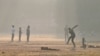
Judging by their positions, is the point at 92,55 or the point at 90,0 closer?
the point at 92,55

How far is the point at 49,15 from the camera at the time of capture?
38219mm

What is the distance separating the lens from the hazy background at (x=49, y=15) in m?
37.5

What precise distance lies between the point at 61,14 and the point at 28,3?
4049mm

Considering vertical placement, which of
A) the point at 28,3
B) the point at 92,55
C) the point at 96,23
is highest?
the point at 28,3

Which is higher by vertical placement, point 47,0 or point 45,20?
point 47,0

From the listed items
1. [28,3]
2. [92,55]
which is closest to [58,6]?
[28,3]

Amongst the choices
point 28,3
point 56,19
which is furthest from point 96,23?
point 28,3

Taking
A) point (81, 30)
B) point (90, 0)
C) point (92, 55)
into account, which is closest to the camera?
point (92, 55)

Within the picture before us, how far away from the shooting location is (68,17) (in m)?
38.8

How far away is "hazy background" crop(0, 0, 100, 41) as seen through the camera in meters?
37.5

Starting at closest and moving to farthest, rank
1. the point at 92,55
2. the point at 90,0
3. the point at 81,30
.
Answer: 1. the point at 92,55
2. the point at 81,30
3. the point at 90,0

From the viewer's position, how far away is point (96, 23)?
124 ft

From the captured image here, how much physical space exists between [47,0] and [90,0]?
5097 mm

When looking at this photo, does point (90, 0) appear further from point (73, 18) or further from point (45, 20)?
point (45, 20)
